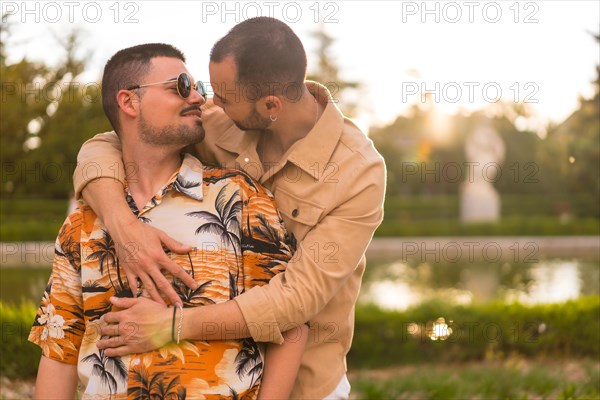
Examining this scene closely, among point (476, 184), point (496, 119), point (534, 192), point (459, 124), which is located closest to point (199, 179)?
point (476, 184)

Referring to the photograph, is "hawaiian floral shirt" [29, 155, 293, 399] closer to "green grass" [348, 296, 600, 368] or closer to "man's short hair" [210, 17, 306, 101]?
"man's short hair" [210, 17, 306, 101]

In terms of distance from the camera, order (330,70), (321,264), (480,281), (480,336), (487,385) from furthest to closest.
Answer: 1. (330,70)
2. (480,281)
3. (480,336)
4. (487,385)
5. (321,264)

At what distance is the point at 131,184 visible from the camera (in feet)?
8.16

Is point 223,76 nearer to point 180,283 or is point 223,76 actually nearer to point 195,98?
point 195,98

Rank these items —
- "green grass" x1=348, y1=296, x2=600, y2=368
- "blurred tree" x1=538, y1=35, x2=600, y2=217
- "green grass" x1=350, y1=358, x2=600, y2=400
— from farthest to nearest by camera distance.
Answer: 1. "blurred tree" x1=538, y1=35, x2=600, y2=217
2. "green grass" x1=348, y1=296, x2=600, y2=368
3. "green grass" x1=350, y1=358, x2=600, y2=400

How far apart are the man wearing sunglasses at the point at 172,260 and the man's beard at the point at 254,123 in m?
0.20

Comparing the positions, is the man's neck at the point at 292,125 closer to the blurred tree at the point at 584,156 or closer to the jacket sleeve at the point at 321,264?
the jacket sleeve at the point at 321,264

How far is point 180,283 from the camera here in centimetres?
229

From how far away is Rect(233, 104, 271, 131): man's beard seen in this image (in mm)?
2606

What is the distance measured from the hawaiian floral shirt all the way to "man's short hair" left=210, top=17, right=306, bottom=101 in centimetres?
39

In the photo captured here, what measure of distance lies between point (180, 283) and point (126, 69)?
2.42 feet

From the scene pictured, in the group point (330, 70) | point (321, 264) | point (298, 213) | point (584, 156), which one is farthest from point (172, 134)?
point (330, 70)

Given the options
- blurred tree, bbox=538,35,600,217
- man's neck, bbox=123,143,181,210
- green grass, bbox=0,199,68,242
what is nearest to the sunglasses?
man's neck, bbox=123,143,181,210

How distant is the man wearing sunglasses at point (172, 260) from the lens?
2.23m
